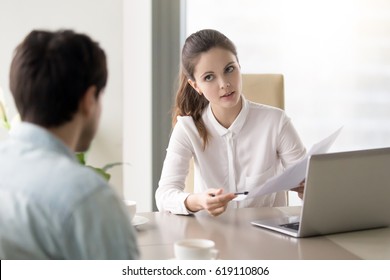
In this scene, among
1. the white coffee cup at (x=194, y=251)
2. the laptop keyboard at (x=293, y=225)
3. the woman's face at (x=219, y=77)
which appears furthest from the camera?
the woman's face at (x=219, y=77)

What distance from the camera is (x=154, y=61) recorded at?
11.2ft

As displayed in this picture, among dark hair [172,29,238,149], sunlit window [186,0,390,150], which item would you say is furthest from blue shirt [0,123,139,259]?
sunlit window [186,0,390,150]

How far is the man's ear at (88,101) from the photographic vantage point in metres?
1.10

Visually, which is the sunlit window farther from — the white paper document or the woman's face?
the white paper document

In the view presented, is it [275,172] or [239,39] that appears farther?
[239,39]

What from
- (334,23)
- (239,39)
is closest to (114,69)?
(239,39)

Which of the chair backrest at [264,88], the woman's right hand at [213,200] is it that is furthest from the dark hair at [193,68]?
the woman's right hand at [213,200]

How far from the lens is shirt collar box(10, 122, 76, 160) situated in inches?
41.4

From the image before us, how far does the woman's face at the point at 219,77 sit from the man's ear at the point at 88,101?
1156 millimetres

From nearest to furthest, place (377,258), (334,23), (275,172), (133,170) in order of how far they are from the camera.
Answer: (377,258) → (275,172) → (334,23) → (133,170)

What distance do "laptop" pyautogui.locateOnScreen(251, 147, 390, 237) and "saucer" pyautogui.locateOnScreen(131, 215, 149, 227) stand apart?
1.06 feet

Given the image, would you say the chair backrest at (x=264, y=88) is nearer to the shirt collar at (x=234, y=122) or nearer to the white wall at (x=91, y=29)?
the shirt collar at (x=234, y=122)
